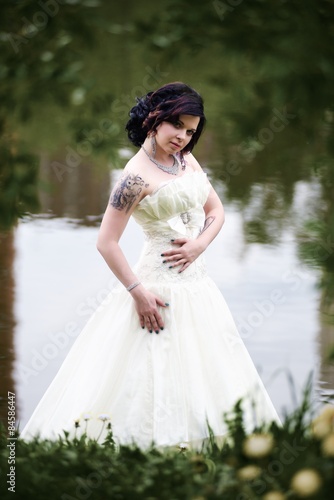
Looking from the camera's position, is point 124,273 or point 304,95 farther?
point 124,273

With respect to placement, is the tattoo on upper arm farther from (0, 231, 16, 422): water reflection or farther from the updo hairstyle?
(0, 231, 16, 422): water reflection

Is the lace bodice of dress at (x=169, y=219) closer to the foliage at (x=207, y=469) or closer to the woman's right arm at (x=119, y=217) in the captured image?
the woman's right arm at (x=119, y=217)

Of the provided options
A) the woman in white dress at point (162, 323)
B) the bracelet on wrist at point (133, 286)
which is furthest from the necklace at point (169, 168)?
the bracelet on wrist at point (133, 286)

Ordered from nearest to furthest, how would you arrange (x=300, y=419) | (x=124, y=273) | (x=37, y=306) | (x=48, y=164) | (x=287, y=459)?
(x=287, y=459)
(x=300, y=419)
(x=124, y=273)
(x=37, y=306)
(x=48, y=164)

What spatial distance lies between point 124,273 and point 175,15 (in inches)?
49.1

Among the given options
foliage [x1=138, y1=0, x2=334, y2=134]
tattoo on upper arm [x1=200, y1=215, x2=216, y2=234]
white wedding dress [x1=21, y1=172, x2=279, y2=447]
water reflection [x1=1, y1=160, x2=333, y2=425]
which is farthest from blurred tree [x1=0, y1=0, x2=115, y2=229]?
water reflection [x1=1, y1=160, x2=333, y2=425]

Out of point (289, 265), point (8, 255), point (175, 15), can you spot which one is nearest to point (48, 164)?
point (8, 255)

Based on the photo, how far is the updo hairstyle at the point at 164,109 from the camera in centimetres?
418

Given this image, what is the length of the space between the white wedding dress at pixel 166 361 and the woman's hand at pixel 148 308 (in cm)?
4

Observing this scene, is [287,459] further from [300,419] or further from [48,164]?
[48,164]

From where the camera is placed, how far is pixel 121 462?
380 cm

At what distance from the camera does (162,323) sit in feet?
14.3

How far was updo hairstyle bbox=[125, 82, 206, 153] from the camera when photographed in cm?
418

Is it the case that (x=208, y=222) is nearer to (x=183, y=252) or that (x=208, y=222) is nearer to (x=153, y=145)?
(x=183, y=252)
